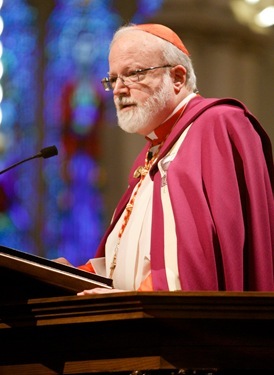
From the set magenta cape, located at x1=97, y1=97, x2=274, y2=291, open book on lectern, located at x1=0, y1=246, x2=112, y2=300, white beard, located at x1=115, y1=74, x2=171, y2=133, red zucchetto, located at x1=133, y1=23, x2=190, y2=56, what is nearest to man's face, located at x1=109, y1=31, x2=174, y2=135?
white beard, located at x1=115, y1=74, x2=171, y2=133

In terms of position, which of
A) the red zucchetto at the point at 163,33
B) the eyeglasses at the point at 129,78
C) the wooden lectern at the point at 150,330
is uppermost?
the red zucchetto at the point at 163,33

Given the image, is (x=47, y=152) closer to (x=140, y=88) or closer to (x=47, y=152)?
(x=47, y=152)

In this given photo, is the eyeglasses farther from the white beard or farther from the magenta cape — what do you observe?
the magenta cape

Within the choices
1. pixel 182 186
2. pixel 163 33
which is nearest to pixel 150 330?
pixel 182 186

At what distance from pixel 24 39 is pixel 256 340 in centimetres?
544

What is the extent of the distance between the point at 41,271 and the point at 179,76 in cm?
171

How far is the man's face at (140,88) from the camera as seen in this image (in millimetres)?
4297

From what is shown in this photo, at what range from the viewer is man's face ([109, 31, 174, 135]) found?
4297 millimetres

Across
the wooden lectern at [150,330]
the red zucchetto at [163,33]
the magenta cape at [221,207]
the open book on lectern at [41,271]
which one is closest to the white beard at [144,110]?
the red zucchetto at [163,33]

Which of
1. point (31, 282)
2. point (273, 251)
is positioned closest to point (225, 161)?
point (273, 251)

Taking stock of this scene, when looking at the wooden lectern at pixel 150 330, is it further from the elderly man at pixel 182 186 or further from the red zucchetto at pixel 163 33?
the red zucchetto at pixel 163 33

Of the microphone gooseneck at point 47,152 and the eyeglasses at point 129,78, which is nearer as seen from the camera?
the microphone gooseneck at point 47,152

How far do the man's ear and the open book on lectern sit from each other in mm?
1512

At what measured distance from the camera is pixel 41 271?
3.00 meters
